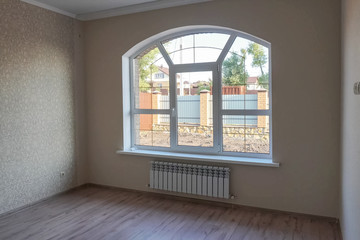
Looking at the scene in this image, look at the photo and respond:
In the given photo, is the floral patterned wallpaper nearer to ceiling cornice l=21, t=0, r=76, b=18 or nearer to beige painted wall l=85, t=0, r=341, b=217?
ceiling cornice l=21, t=0, r=76, b=18

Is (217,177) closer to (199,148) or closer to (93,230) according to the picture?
(199,148)

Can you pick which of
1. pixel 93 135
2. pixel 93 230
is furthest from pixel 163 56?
pixel 93 230

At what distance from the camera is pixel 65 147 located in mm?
4449

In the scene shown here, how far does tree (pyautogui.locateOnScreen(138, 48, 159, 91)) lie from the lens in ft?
14.6

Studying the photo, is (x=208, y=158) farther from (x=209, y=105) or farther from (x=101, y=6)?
(x=101, y=6)

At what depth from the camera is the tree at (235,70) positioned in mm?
3812

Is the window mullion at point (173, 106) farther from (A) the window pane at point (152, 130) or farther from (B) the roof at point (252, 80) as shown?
(B) the roof at point (252, 80)

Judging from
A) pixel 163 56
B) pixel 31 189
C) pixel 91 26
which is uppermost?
pixel 91 26

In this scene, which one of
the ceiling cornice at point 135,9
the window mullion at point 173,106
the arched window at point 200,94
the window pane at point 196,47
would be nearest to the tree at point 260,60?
the arched window at point 200,94

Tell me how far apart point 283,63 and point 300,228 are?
6.21 ft

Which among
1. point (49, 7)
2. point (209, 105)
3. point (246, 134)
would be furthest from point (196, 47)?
point (49, 7)

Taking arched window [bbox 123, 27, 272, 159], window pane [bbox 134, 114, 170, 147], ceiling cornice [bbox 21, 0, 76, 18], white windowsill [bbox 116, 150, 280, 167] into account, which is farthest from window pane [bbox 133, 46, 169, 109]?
ceiling cornice [bbox 21, 0, 76, 18]

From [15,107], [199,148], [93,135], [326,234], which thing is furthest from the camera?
[93,135]

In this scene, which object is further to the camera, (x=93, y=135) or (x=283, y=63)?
(x=93, y=135)
